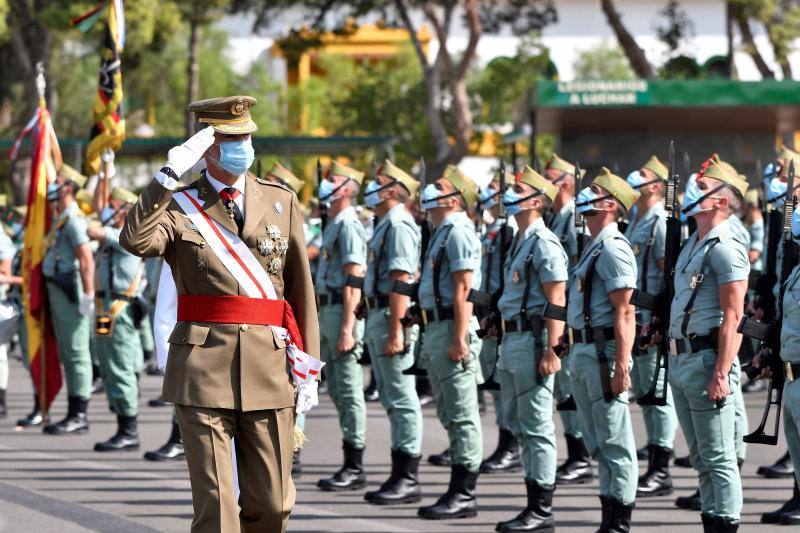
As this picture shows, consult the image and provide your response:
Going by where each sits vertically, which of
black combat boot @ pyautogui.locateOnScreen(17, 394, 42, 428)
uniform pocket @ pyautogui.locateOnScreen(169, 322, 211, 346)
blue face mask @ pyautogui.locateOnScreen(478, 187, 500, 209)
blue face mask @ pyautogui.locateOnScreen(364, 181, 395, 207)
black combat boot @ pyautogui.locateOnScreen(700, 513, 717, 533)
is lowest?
black combat boot @ pyautogui.locateOnScreen(17, 394, 42, 428)

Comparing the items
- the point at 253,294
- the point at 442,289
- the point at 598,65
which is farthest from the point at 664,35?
the point at 598,65

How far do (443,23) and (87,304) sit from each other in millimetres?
21949

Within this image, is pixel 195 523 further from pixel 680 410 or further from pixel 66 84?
pixel 66 84

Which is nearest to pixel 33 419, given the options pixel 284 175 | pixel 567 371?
pixel 284 175

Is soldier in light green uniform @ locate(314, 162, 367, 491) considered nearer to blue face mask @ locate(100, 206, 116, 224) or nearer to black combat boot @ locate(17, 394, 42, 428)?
blue face mask @ locate(100, 206, 116, 224)

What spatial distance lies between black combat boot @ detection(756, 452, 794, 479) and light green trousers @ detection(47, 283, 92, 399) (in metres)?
5.41

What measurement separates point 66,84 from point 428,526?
42.1 meters

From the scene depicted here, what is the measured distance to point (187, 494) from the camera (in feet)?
32.0

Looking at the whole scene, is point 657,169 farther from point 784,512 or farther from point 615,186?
point 784,512

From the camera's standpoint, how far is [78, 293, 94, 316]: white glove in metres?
12.1

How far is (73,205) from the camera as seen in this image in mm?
12344

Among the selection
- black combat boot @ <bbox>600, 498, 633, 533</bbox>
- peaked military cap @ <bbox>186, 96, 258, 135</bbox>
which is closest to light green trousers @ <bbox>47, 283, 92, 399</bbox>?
black combat boot @ <bbox>600, 498, 633, 533</bbox>

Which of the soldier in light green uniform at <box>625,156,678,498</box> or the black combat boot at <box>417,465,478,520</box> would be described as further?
the soldier in light green uniform at <box>625,156,678,498</box>

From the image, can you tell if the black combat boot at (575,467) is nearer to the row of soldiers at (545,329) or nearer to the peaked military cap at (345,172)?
the row of soldiers at (545,329)
